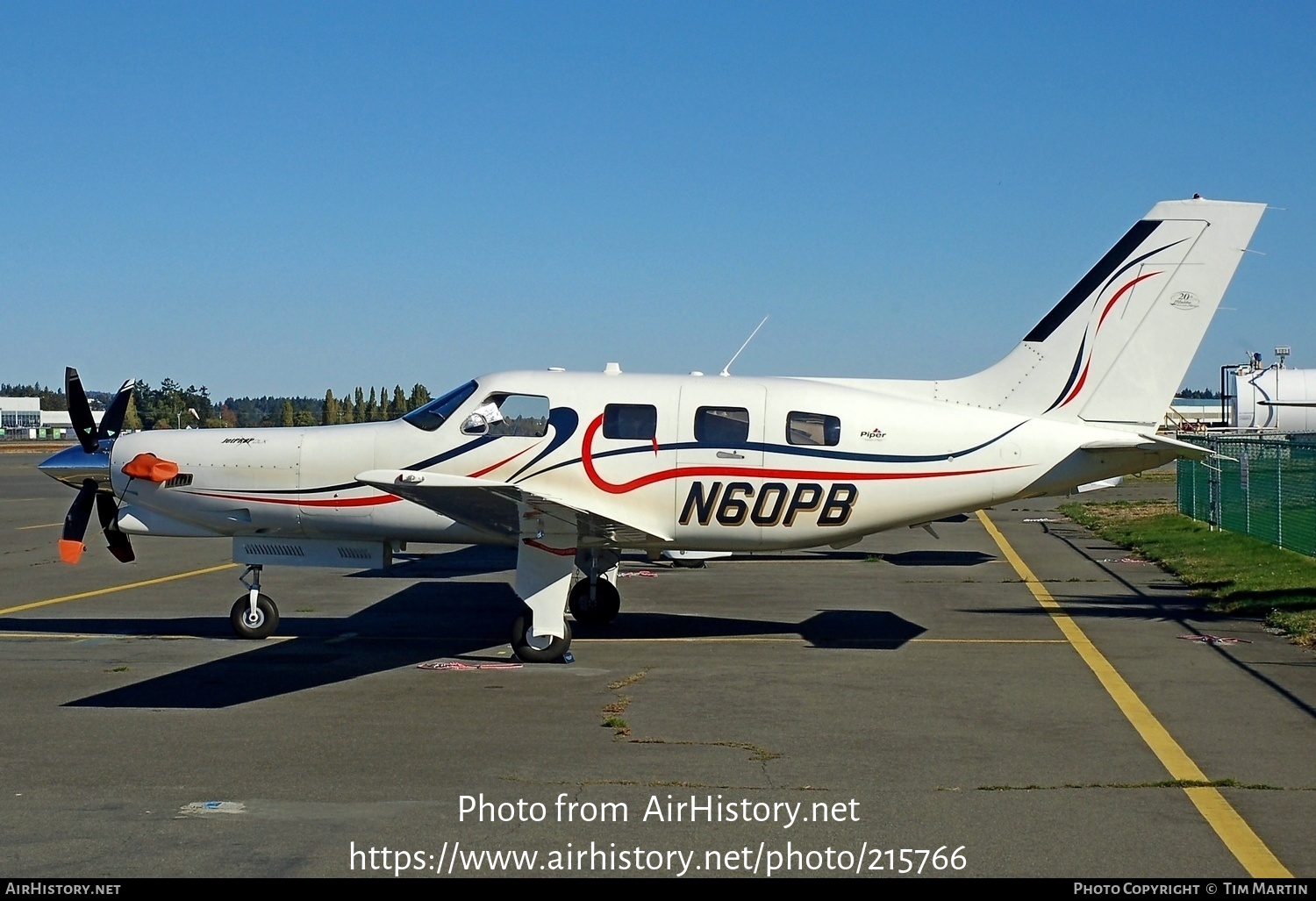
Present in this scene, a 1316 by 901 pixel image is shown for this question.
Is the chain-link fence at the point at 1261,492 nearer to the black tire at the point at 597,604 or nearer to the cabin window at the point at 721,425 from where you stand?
the cabin window at the point at 721,425

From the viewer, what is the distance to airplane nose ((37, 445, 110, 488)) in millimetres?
13773

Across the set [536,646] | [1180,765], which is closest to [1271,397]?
[536,646]

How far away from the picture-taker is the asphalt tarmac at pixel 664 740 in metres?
6.57

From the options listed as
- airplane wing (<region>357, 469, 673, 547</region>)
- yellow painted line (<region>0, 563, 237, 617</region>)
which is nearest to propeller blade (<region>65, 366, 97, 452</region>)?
yellow painted line (<region>0, 563, 237, 617</region>)

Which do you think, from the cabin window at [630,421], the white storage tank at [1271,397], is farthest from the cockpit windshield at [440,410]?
the white storage tank at [1271,397]

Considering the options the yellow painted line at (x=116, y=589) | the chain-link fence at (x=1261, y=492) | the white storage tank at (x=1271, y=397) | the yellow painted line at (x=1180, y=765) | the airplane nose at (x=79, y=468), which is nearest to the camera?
the yellow painted line at (x=1180, y=765)

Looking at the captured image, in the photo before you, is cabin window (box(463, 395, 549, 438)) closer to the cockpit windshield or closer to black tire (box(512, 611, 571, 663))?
the cockpit windshield

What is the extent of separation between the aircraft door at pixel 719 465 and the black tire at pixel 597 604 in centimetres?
222

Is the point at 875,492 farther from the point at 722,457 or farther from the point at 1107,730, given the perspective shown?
the point at 1107,730

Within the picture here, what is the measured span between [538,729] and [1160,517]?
25.7 metres

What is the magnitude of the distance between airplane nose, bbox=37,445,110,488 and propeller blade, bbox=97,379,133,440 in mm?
786

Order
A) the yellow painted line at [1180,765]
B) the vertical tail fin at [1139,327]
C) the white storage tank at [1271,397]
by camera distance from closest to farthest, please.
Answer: the yellow painted line at [1180,765]
the vertical tail fin at [1139,327]
the white storage tank at [1271,397]

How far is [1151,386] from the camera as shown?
13.3 meters

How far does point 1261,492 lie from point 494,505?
1957 centimetres
